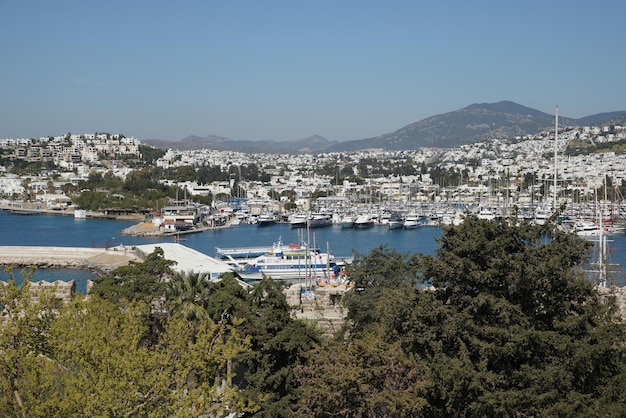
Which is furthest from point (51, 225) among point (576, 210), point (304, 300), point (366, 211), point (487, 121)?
point (487, 121)

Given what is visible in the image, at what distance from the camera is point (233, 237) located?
30.0 m

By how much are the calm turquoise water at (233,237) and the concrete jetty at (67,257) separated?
234 cm

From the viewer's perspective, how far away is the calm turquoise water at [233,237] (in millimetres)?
25812

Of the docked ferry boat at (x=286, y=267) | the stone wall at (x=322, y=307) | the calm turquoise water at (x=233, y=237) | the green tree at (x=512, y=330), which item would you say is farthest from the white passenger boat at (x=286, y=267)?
the green tree at (x=512, y=330)

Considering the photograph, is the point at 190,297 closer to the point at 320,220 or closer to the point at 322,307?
the point at 322,307

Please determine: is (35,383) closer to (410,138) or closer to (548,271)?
(548,271)

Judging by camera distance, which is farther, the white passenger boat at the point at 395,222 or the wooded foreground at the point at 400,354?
the white passenger boat at the point at 395,222

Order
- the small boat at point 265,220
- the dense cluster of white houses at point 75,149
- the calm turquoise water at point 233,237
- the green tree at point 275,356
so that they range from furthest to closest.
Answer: the dense cluster of white houses at point 75,149 → the small boat at point 265,220 → the calm turquoise water at point 233,237 → the green tree at point 275,356

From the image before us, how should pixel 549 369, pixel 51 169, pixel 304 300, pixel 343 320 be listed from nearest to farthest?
pixel 549 369 < pixel 343 320 < pixel 304 300 < pixel 51 169

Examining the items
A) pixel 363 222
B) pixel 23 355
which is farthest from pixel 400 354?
pixel 363 222

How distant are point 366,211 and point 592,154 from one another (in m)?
28.9

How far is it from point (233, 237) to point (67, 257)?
9.62m

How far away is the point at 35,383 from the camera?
3438 mm

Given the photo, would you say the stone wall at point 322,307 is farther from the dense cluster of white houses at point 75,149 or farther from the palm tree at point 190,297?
the dense cluster of white houses at point 75,149
